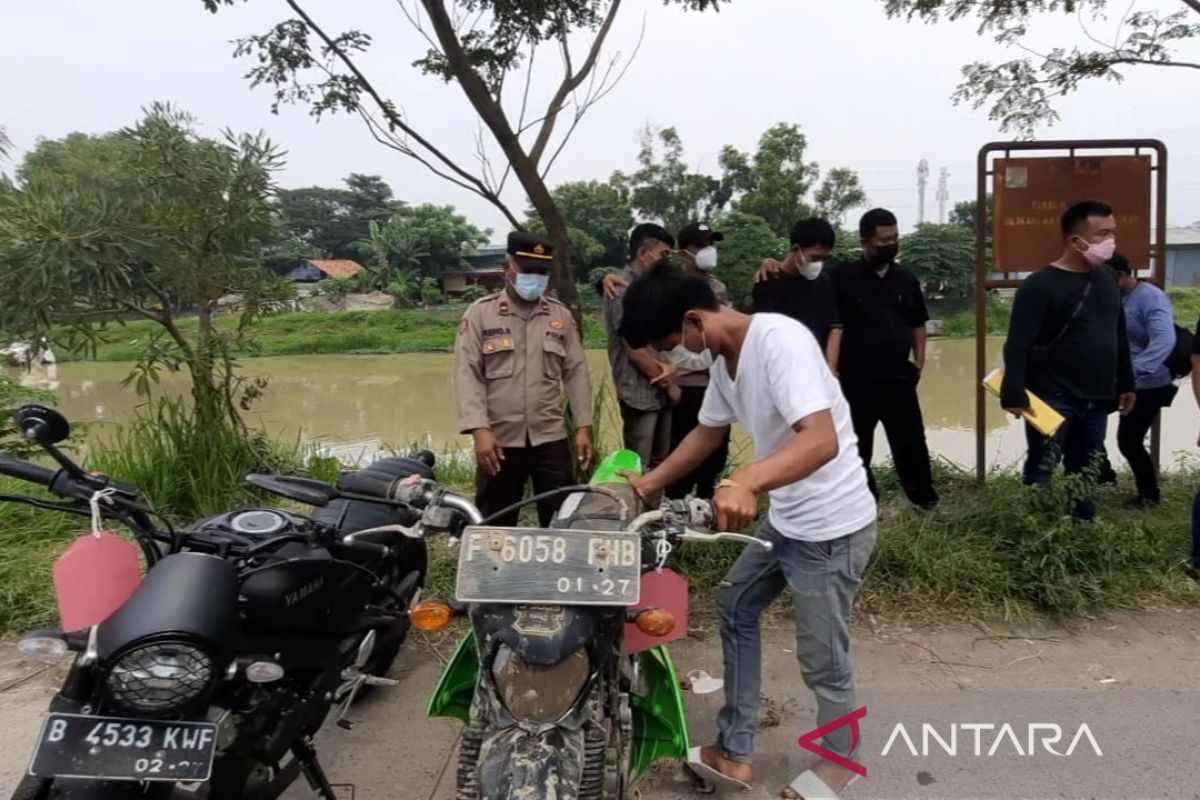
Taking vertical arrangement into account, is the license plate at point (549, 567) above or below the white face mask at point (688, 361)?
below

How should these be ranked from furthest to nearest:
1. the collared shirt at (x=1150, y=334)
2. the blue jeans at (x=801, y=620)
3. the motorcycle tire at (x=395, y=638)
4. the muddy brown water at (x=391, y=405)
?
the muddy brown water at (x=391, y=405) → the collared shirt at (x=1150, y=334) → the motorcycle tire at (x=395, y=638) → the blue jeans at (x=801, y=620)

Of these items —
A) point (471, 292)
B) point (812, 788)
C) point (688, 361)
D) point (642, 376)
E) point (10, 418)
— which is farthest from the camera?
point (471, 292)

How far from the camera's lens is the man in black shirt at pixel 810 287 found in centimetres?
395

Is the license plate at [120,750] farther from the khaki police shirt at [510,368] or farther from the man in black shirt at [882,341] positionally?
the man in black shirt at [882,341]

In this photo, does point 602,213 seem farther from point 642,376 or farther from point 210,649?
point 210,649

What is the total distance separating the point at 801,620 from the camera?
2250 millimetres

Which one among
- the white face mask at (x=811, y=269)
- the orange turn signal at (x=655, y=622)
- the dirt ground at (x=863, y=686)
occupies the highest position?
the white face mask at (x=811, y=269)

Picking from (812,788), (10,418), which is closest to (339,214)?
(10,418)

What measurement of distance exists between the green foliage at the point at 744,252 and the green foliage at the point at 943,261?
5.32 meters

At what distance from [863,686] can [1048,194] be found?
3.16 meters

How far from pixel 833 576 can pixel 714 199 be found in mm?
30785

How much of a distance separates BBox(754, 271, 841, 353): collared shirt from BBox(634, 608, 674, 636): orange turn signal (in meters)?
2.48

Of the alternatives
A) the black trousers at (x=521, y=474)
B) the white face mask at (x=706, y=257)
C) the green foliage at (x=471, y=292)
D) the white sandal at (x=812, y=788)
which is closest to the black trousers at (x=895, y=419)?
the white face mask at (x=706, y=257)

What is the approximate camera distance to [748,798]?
239cm
